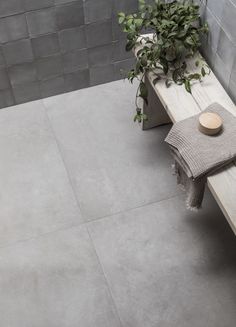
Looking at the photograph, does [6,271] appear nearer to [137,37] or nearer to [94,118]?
[94,118]

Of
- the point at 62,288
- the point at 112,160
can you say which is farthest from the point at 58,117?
the point at 62,288

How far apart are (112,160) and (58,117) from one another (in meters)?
0.41

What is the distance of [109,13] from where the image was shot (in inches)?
87.6

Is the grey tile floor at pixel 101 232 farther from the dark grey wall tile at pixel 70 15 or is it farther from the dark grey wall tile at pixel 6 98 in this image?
the dark grey wall tile at pixel 70 15

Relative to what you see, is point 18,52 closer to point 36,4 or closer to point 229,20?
point 36,4

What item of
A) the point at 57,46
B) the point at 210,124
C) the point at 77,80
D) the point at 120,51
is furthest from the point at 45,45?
the point at 210,124

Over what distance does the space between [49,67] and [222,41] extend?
38.5 inches

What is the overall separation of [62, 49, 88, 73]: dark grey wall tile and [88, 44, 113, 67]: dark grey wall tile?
27mm

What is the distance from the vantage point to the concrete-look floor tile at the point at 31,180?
2.03m

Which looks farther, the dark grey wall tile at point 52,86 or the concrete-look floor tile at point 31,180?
the dark grey wall tile at point 52,86

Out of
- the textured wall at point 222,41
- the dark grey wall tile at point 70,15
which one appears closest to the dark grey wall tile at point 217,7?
the textured wall at point 222,41

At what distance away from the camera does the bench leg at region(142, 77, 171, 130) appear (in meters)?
2.12

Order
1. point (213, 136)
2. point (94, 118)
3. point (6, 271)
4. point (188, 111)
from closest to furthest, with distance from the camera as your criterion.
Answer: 1. point (213, 136)
2. point (188, 111)
3. point (6, 271)
4. point (94, 118)

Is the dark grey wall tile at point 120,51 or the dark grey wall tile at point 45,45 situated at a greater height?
the dark grey wall tile at point 45,45
